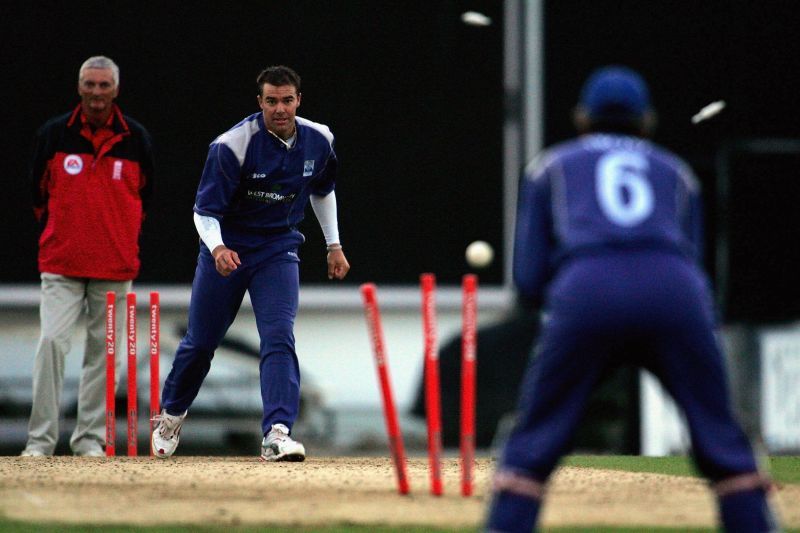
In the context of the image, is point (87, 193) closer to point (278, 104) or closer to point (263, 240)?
point (263, 240)

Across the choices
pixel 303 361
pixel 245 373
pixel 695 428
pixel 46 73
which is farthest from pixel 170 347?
pixel 695 428

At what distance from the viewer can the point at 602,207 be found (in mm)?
4957

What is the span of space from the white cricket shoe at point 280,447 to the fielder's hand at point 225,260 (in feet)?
2.40

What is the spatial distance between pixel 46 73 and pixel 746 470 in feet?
32.7

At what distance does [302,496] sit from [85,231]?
9.35 feet

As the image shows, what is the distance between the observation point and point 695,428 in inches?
194

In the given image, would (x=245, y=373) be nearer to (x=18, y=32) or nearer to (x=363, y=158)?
(x=363, y=158)

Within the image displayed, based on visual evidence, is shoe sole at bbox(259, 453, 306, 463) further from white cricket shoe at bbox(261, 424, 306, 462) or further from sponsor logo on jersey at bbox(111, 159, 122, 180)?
sponsor logo on jersey at bbox(111, 159, 122, 180)

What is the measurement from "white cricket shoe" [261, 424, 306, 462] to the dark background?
5.91 metres

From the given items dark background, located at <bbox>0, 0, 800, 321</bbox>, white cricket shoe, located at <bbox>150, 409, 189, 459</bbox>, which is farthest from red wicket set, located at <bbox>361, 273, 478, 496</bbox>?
dark background, located at <bbox>0, 0, 800, 321</bbox>

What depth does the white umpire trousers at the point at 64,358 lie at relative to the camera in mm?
9008

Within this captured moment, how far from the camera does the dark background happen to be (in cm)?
1399

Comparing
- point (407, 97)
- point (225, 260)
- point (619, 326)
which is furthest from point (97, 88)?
point (407, 97)

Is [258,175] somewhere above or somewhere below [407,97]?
below
